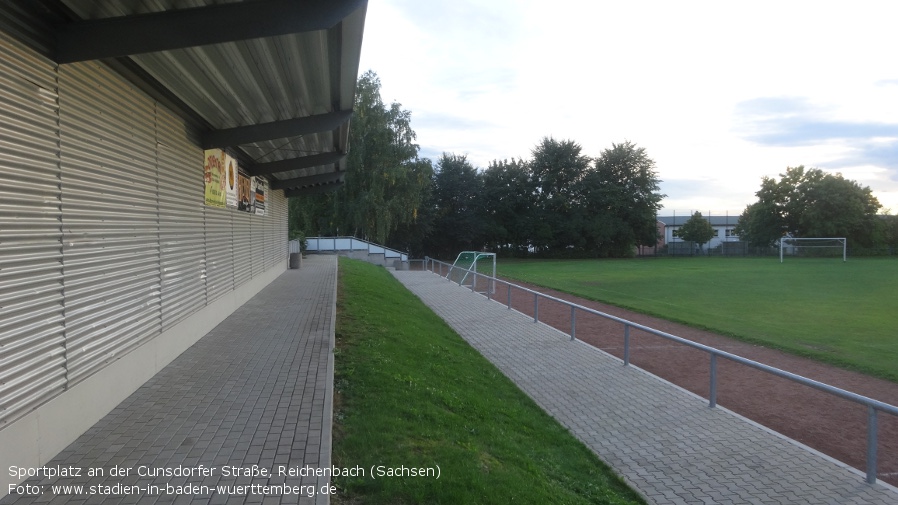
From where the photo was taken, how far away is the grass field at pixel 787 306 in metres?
13.4

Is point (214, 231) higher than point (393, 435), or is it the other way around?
point (214, 231)

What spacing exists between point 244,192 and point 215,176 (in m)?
3.04

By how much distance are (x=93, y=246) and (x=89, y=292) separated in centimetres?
42

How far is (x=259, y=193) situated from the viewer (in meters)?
16.3

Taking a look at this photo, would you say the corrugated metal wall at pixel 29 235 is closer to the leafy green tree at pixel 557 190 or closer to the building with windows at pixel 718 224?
the leafy green tree at pixel 557 190

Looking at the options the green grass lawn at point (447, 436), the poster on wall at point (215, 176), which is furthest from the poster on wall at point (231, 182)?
the green grass lawn at point (447, 436)

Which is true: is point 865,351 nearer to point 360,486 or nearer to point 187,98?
point 360,486

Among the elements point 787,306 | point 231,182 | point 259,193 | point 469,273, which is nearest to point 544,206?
point 469,273

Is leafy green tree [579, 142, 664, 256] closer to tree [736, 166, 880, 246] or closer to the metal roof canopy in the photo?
tree [736, 166, 880, 246]

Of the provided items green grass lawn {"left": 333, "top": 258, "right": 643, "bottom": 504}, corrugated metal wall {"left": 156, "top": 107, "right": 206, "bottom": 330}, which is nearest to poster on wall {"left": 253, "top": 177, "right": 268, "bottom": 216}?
corrugated metal wall {"left": 156, "top": 107, "right": 206, "bottom": 330}

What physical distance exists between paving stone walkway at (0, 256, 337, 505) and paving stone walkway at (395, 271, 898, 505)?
296cm

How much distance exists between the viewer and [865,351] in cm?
1296

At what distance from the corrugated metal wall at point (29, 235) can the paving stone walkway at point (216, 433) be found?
64 cm

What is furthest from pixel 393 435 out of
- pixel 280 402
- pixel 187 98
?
pixel 187 98
